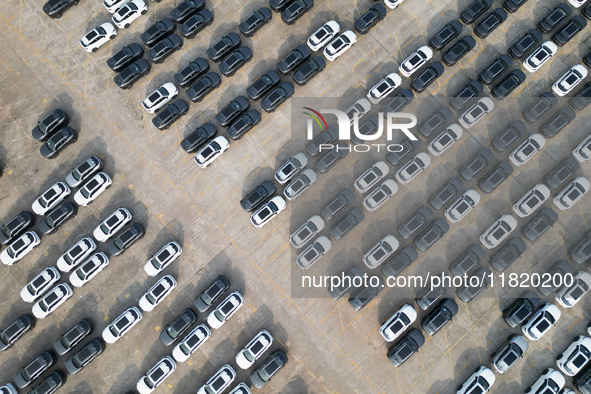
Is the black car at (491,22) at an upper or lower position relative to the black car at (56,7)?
lower

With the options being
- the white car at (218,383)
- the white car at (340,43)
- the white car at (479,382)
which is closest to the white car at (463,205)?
the white car at (479,382)

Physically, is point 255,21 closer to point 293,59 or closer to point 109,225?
point 293,59

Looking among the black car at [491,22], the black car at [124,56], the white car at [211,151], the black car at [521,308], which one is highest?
the black car at [124,56]

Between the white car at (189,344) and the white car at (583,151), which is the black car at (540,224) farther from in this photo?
the white car at (189,344)

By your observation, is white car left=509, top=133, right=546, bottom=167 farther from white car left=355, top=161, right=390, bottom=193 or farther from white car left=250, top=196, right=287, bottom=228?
white car left=250, top=196, right=287, bottom=228

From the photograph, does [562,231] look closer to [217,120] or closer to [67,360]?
[217,120]

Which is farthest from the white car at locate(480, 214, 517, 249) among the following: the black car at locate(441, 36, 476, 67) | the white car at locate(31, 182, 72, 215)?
the white car at locate(31, 182, 72, 215)
